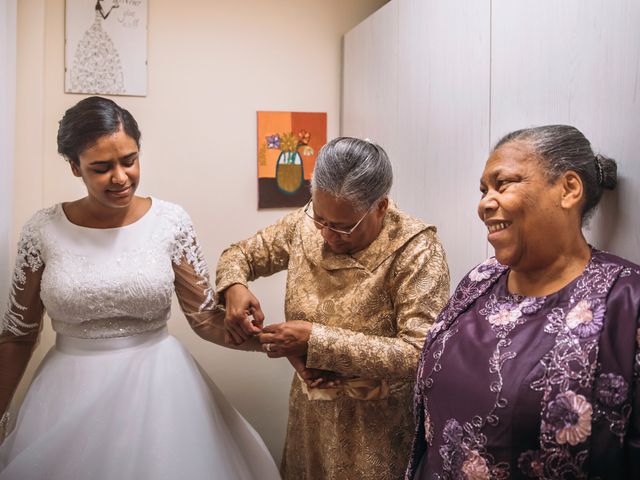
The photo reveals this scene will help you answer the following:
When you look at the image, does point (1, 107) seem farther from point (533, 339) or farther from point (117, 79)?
point (533, 339)

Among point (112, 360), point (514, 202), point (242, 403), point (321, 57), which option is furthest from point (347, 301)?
point (321, 57)

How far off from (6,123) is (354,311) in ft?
4.82

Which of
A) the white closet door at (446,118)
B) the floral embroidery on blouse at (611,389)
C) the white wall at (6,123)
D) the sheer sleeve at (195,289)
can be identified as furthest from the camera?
the white wall at (6,123)

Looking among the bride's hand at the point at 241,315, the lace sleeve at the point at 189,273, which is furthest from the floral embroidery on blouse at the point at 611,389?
the lace sleeve at the point at 189,273

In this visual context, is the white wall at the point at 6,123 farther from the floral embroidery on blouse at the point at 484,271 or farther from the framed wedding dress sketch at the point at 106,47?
the floral embroidery on blouse at the point at 484,271

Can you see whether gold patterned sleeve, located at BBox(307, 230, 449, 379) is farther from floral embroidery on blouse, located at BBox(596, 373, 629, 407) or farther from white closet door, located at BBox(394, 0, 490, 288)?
floral embroidery on blouse, located at BBox(596, 373, 629, 407)

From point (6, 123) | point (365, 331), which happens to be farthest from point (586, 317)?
point (6, 123)

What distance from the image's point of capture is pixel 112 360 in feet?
5.74

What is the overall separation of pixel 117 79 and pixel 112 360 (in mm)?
1261

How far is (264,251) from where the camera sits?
6.19 feet

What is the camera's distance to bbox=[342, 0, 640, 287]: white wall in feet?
4.19

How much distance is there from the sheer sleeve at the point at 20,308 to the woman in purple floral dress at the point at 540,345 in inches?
45.4

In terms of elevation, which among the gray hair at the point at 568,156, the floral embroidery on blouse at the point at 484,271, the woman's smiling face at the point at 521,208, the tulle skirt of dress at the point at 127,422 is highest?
the gray hair at the point at 568,156

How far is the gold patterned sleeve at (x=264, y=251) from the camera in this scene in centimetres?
186
